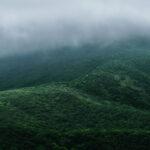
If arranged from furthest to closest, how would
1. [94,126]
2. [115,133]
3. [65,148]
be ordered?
1. [94,126]
2. [115,133]
3. [65,148]

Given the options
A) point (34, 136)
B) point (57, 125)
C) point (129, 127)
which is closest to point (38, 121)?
point (57, 125)

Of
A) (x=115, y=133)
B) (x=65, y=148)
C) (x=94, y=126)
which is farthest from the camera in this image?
(x=94, y=126)

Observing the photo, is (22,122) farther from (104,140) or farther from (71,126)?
(104,140)

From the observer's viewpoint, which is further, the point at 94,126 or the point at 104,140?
the point at 94,126

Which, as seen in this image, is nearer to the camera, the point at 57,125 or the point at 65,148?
the point at 65,148

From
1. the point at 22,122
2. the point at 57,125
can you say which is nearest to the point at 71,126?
the point at 57,125

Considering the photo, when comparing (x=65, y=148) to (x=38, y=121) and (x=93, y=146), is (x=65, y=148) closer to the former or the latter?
(x=93, y=146)

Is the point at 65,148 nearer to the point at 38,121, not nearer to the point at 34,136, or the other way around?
the point at 34,136
